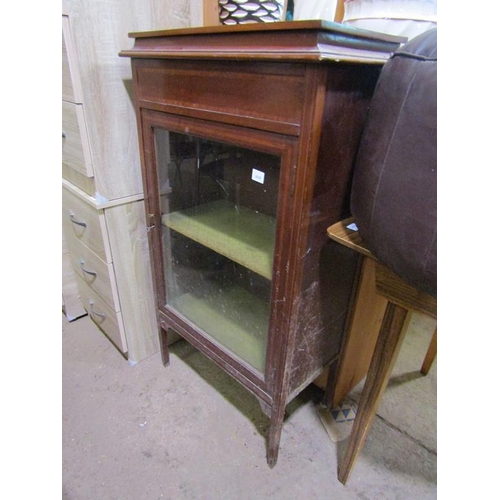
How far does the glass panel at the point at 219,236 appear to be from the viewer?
0.91 metres

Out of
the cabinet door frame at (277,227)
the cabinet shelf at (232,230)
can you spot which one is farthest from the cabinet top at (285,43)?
the cabinet shelf at (232,230)

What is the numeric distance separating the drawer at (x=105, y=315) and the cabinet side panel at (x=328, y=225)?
680mm

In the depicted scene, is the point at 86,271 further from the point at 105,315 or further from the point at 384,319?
the point at 384,319

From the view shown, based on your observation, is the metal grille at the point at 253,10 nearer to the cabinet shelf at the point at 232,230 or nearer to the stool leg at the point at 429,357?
the cabinet shelf at the point at 232,230

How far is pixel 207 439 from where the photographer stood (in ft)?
3.67

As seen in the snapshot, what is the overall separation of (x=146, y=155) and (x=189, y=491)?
943mm

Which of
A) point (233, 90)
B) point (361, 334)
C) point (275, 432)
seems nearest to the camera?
point (233, 90)

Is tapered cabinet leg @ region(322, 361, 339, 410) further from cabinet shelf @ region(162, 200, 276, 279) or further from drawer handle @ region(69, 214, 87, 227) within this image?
drawer handle @ region(69, 214, 87, 227)

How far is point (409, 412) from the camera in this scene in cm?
122

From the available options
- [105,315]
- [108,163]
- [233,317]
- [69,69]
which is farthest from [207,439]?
[69,69]

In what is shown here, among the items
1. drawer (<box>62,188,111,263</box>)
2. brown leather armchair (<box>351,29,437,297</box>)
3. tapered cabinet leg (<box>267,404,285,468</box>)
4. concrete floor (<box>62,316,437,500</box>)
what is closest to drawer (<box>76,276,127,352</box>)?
concrete floor (<box>62,316,437,500</box>)

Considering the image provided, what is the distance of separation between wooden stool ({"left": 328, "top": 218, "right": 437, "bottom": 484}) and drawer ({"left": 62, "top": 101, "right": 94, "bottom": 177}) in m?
0.71

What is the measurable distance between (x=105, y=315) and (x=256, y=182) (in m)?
0.83
